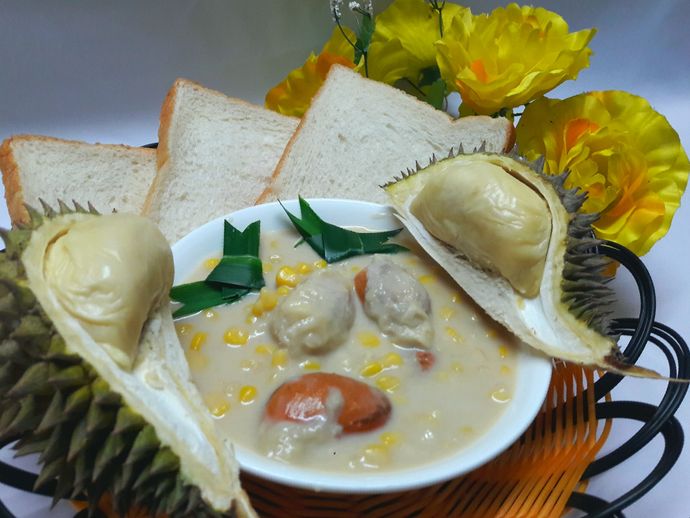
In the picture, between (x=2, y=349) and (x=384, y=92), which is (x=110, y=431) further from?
(x=384, y=92)

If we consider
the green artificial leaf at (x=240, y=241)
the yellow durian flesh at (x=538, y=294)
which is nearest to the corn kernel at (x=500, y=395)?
the yellow durian flesh at (x=538, y=294)

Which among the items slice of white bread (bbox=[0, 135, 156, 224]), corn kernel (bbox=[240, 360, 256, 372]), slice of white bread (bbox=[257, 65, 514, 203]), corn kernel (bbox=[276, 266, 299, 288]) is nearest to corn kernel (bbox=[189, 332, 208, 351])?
corn kernel (bbox=[240, 360, 256, 372])

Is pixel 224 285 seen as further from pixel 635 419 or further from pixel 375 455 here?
pixel 635 419

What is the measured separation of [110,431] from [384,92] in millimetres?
1502

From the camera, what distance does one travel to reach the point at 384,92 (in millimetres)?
2211

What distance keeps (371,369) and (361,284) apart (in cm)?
23

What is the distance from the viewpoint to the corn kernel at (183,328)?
144cm

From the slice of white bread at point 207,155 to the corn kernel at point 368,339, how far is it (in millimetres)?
769

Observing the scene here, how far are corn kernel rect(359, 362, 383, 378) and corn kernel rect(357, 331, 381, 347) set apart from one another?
59 mm

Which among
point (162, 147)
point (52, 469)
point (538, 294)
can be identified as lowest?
point (52, 469)

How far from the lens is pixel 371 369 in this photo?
4.46 feet

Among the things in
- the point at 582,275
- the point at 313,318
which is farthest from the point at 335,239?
the point at 582,275

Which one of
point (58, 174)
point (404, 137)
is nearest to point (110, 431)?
point (58, 174)

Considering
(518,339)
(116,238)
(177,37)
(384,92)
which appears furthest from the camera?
(177,37)
